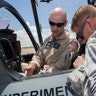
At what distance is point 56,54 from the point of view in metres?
2.75

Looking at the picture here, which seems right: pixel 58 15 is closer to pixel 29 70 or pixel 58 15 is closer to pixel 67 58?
pixel 67 58

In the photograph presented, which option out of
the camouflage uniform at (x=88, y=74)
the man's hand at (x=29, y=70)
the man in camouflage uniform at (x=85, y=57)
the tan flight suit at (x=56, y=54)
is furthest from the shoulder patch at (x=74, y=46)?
the camouflage uniform at (x=88, y=74)

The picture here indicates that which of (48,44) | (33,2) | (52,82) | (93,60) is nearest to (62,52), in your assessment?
(48,44)

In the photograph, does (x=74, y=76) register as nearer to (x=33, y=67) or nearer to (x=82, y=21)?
(x=82, y=21)

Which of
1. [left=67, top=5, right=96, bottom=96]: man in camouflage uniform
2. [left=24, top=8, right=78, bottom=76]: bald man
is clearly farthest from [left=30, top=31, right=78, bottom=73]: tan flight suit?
[left=67, top=5, right=96, bottom=96]: man in camouflage uniform

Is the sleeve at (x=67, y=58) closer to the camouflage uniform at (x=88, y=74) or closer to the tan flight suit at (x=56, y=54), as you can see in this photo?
the tan flight suit at (x=56, y=54)

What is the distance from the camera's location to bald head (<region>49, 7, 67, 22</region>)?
2783 millimetres

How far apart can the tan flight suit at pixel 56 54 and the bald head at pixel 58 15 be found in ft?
0.47

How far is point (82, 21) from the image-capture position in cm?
205

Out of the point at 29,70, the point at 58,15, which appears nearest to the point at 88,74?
the point at 29,70

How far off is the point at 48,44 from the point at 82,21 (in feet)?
2.87

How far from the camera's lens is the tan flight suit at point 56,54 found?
102 inches

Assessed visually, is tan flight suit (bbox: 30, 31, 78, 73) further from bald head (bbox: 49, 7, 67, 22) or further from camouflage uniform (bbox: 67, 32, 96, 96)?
camouflage uniform (bbox: 67, 32, 96, 96)

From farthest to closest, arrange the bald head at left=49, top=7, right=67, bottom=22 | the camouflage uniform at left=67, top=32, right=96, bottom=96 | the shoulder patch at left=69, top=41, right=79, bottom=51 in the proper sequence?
the bald head at left=49, top=7, right=67, bottom=22
the shoulder patch at left=69, top=41, right=79, bottom=51
the camouflage uniform at left=67, top=32, right=96, bottom=96
